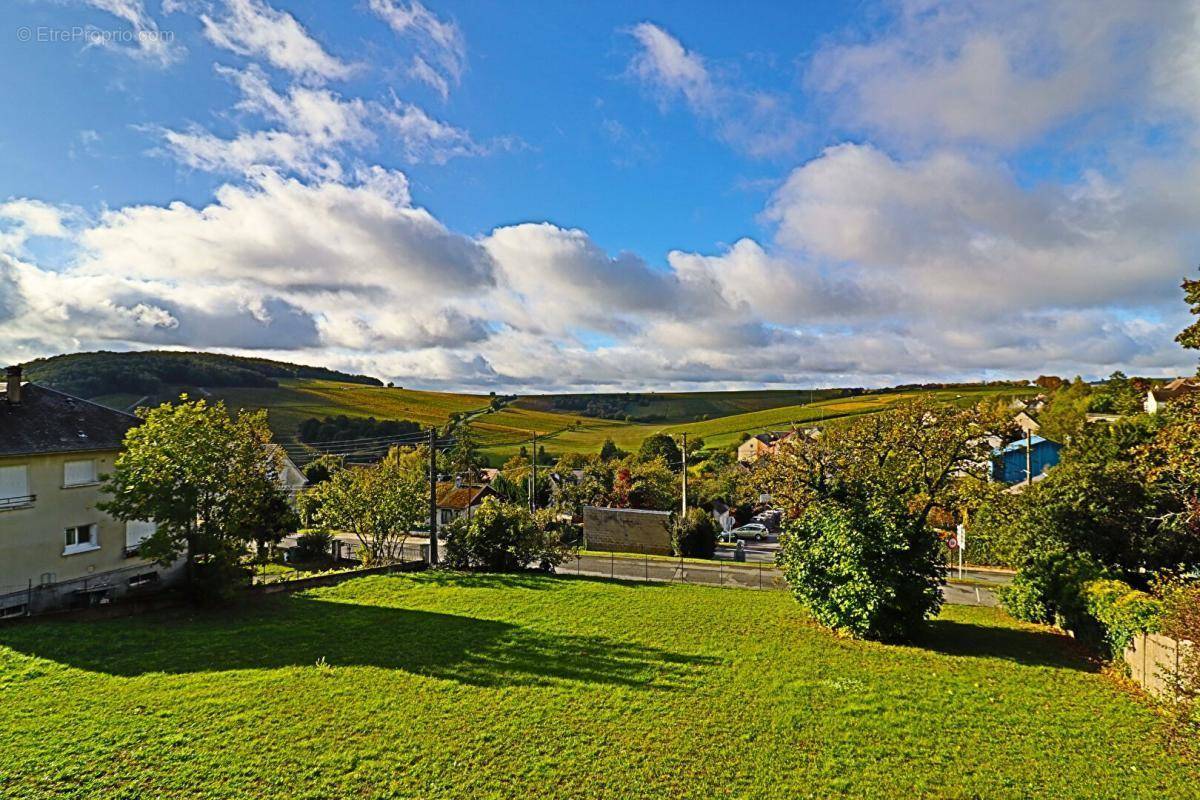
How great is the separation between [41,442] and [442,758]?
20.0 m

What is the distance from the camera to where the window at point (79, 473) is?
19.9 m

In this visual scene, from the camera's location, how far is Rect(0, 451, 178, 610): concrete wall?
60.0 ft

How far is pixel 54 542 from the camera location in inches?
766

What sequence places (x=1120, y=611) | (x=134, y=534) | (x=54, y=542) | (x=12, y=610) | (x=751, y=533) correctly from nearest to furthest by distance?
(x=1120, y=611)
(x=12, y=610)
(x=54, y=542)
(x=134, y=534)
(x=751, y=533)

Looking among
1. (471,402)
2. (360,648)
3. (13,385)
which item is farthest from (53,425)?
(471,402)

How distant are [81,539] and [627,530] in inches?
1157

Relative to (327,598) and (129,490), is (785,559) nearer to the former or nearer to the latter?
(327,598)

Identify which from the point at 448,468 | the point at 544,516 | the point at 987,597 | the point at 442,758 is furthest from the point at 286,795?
the point at 448,468

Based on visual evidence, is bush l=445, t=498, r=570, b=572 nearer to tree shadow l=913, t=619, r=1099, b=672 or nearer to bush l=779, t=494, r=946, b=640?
bush l=779, t=494, r=946, b=640

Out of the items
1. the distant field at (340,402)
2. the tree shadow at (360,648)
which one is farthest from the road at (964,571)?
the distant field at (340,402)

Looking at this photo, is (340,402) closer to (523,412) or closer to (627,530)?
(523,412)

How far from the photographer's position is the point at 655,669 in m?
Result: 12.4

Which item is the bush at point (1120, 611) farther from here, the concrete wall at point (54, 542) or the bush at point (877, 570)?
the concrete wall at point (54, 542)

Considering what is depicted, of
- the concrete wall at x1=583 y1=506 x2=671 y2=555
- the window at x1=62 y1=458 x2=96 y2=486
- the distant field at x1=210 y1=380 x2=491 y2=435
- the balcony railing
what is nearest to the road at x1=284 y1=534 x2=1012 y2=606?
the concrete wall at x1=583 y1=506 x2=671 y2=555
